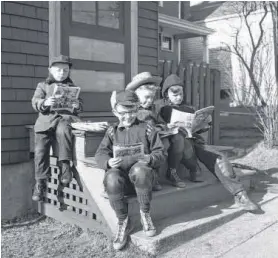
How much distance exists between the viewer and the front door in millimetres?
5477

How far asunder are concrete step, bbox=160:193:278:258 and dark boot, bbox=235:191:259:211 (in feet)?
0.26

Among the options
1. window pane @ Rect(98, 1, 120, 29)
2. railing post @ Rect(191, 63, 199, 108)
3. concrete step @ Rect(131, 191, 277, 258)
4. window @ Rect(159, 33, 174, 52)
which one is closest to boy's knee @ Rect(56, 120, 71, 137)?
concrete step @ Rect(131, 191, 277, 258)

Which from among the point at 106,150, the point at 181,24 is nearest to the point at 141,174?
the point at 106,150

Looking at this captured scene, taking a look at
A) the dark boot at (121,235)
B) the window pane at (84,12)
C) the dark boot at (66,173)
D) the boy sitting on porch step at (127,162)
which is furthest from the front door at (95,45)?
the dark boot at (121,235)

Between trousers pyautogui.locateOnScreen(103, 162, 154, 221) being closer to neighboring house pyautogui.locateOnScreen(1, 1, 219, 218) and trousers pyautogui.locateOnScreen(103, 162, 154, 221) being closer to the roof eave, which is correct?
neighboring house pyautogui.locateOnScreen(1, 1, 219, 218)

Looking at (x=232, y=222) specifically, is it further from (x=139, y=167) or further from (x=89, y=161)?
(x=89, y=161)

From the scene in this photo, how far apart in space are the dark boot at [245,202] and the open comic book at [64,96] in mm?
2101

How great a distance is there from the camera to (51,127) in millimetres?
4262

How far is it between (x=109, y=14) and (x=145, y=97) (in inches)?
97.6

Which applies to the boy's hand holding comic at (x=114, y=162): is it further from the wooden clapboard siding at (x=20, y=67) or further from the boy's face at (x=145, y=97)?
the wooden clapboard siding at (x=20, y=67)

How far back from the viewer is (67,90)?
14.3ft

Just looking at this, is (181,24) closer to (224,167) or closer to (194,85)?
(194,85)

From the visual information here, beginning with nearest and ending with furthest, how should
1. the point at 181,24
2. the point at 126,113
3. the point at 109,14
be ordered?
the point at 126,113 → the point at 109,14 → the point at 181,24

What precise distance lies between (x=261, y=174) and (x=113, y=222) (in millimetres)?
3263
